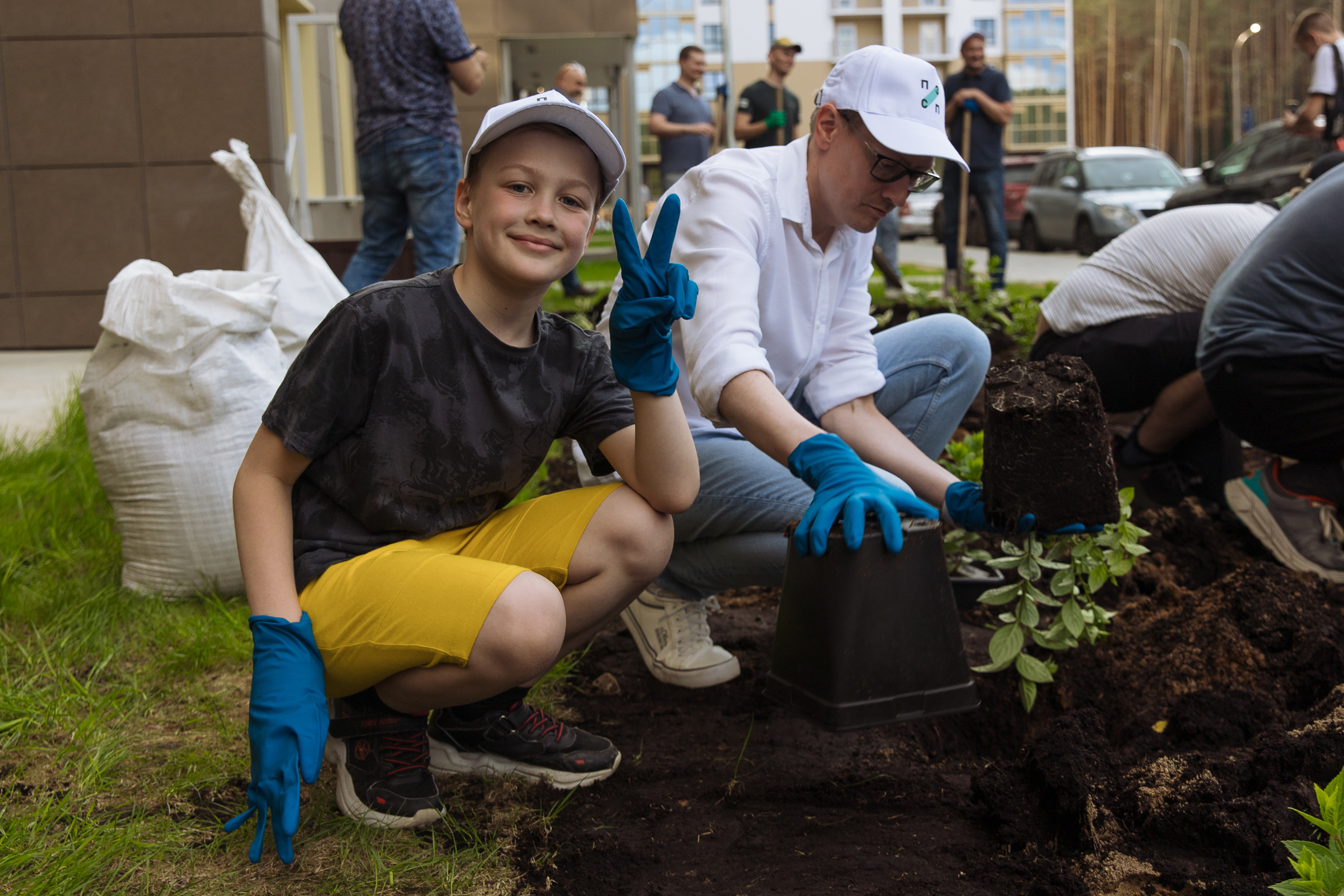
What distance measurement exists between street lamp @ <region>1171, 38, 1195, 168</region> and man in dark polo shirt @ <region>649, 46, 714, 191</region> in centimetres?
3784

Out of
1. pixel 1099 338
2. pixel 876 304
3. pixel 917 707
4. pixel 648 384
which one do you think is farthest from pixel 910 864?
pixel 876 304

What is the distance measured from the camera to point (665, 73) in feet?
197

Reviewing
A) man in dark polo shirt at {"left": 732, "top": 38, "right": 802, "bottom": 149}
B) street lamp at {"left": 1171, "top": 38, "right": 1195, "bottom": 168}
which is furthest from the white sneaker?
street lamp at {"left": 1171, "top": 38, "right": 1195, "bottom": 168}

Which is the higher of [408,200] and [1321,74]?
[1321,74]

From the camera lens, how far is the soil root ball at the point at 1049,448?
170 cm

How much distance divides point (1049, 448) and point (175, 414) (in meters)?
1.96

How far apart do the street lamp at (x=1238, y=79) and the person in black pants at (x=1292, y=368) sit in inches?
1619

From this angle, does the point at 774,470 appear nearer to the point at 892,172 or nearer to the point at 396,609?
the point at 892,172

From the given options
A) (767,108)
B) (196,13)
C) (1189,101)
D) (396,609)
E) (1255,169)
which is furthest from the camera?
(1189,101)

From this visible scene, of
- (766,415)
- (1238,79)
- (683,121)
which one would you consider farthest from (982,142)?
(1238,79)

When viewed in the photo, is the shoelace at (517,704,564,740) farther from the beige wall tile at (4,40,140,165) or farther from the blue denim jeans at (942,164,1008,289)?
the blue denim jeans at (942,164,1008,289)

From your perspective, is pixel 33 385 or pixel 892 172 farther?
pixel 33 385

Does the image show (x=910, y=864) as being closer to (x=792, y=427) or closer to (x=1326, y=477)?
(x=792, y=427)

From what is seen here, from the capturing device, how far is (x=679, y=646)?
2.23m
